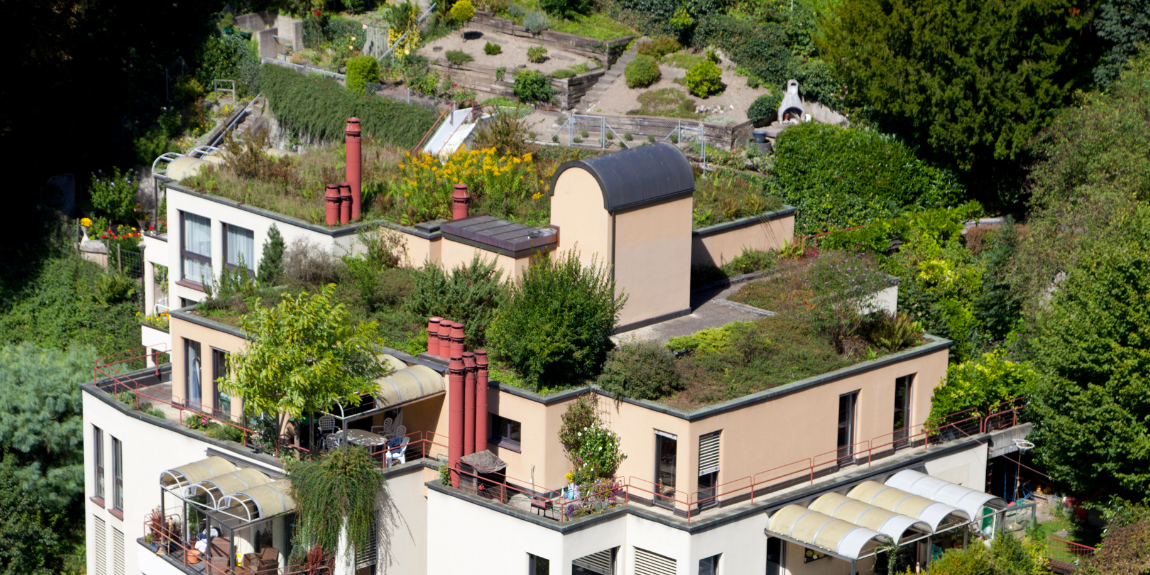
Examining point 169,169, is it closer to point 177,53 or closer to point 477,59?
point 477,59

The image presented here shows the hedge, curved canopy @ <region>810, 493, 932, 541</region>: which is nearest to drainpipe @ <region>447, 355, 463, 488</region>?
curved canopy @ <region>810, 493, 932, 541</region>

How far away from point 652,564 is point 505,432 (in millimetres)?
4115

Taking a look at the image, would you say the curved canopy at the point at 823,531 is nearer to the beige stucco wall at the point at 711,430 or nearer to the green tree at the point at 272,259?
the beige stucco wall at the point at 711,430

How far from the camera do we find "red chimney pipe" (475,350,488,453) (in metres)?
26.9

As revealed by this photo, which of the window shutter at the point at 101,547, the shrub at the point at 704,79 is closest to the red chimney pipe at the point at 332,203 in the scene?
the window shutter at the point at 101,547

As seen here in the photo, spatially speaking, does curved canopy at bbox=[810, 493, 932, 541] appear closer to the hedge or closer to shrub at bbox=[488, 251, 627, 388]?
shrub at bbox=[488, 251, 627, 388]

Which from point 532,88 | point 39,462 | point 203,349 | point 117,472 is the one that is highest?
point 532,88

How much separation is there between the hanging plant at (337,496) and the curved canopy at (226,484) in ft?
3.79

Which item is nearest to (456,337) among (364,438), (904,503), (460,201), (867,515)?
(364,438)

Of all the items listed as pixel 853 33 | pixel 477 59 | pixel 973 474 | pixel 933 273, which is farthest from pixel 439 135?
pixel 973 474

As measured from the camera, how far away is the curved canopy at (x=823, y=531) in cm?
2623

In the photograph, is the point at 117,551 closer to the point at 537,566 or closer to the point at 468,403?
the point at 468,403

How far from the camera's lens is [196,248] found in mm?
37812

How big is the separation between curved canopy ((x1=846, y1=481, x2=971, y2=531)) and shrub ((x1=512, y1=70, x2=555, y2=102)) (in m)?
25.6
